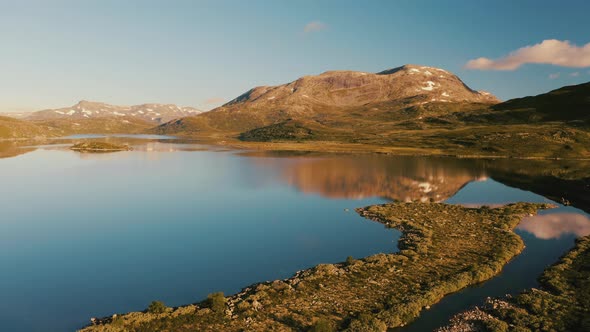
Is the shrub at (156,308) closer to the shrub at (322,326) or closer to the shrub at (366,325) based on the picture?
the shrub at (322,326)

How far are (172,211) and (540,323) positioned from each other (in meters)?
73.5

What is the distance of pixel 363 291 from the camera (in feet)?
140

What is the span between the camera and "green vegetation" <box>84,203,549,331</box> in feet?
117

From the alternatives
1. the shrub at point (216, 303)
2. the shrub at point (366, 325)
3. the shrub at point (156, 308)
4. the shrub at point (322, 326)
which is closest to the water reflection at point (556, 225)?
the shrub at point (366, 325)

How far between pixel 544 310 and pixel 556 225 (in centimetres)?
4679

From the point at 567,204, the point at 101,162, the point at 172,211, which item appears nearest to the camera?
the point at 172,211

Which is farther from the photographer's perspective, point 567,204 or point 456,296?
point 567,204

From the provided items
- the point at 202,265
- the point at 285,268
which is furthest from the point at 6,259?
the point at 285,268

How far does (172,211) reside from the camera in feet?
279

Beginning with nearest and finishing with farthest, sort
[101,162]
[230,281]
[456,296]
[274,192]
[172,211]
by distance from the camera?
[456,296]
[230,281]
[172,211]
[274,192]
[101,162]

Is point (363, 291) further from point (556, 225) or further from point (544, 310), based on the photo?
point (556, 225)

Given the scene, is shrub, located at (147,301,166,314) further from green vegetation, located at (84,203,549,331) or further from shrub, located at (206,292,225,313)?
shrub, located at (206,292,225,313)

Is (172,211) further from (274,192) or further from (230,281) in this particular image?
(230,281)

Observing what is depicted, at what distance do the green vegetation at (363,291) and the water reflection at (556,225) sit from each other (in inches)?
371
